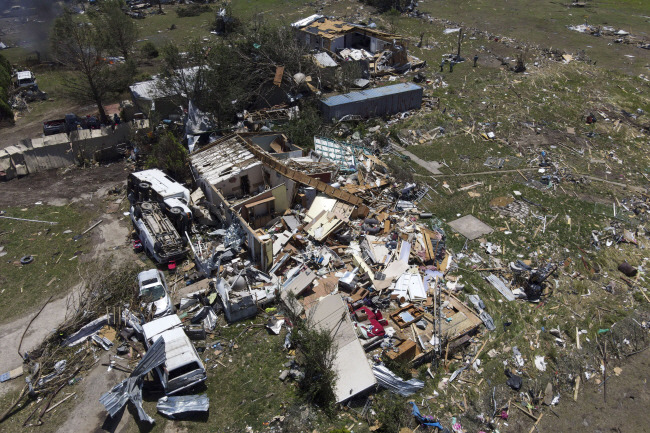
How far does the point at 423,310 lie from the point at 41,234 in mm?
15332

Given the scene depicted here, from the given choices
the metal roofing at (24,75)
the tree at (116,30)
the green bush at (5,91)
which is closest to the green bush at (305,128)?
the tree at (116,30)

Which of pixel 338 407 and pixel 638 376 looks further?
pixel 638 376

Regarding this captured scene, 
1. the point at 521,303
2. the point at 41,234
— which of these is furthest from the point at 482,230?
the point at 41,234

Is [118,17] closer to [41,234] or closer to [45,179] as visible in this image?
[45,179]

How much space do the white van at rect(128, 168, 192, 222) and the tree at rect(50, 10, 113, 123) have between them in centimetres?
970

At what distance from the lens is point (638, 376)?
11281mm

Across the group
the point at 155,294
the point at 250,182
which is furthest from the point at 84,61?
the point at 155,294

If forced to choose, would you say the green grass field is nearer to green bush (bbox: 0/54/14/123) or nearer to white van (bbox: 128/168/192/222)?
white van (bbox: 128/168/192/222)

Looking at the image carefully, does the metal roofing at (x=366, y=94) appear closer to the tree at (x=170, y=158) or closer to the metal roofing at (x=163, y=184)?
the tree at (x=170, y=158)

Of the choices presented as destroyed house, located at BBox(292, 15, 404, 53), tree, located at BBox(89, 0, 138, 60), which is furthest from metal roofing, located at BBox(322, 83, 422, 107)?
tree, located at BBox(89, 0, 138, 60)

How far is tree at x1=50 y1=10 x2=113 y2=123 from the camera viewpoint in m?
22.4

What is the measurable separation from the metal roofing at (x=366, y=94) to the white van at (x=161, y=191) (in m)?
9.81

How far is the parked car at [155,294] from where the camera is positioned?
40.1 ft

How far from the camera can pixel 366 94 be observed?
2341 cm
